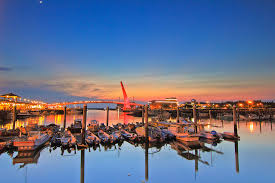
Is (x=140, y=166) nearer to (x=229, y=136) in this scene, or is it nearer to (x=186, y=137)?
(x=186, y=137)

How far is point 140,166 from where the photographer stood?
40.5ft

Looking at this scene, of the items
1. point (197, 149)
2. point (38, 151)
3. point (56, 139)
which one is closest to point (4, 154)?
point (38, 151)

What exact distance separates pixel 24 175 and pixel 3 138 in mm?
8017

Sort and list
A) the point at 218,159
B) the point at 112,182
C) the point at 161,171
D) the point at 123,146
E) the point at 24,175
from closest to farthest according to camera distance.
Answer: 1. the point at 112,182
2. the point at 24,175
3. the point at 161,171
4. the point at 218,159
5. the point at 123,146

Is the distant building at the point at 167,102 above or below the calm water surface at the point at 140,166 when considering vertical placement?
above

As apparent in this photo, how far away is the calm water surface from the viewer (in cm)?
1054

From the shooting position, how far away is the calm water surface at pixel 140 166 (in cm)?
1054

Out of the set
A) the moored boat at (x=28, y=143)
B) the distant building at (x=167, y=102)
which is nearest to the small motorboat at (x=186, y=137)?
the moored boat at (x=28, y=143)

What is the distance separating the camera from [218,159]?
13.7 m

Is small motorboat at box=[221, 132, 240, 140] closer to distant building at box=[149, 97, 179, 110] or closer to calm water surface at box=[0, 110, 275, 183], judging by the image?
calm water surface at box=[0, 110, 275, 183]

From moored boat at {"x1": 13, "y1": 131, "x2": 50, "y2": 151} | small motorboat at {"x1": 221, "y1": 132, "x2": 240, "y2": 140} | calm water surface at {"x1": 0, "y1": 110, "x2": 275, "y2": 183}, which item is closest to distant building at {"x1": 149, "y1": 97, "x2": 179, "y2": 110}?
small motorboat at {"x1": 221, "y1": 132, "x2": 240, "y2": 140}

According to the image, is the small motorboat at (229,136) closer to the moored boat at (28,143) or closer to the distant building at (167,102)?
the moored boat at (28,143)

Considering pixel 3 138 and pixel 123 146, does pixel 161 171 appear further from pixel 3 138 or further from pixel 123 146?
pixel 3 138

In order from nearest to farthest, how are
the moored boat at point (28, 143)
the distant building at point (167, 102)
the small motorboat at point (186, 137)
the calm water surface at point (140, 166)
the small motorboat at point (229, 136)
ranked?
the calm water surface at point (140, 166) → the moored boat at point (28, 143) → the small motorboat at point (186, 137) → the small motorboat at point (229, 136) → the distant building at point (167, 102)
